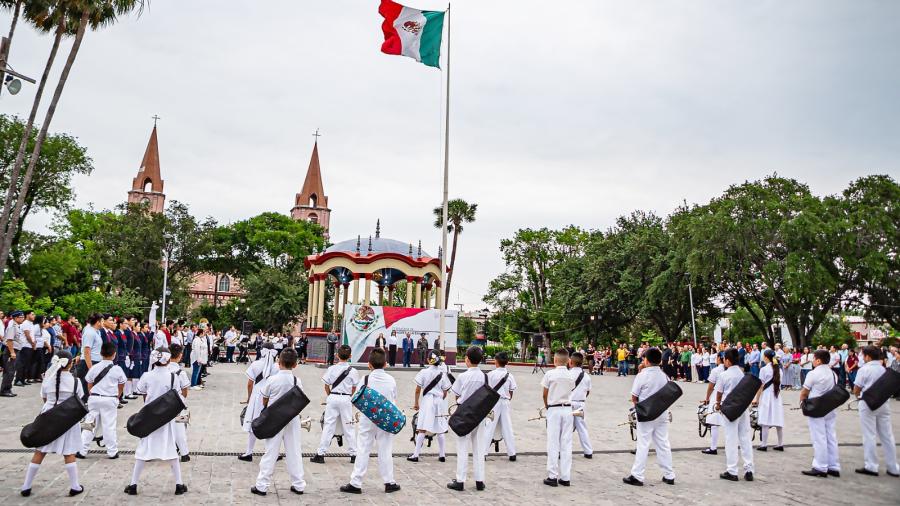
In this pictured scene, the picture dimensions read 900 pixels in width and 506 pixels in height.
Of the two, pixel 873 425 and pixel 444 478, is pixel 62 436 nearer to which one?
pixel 444 478

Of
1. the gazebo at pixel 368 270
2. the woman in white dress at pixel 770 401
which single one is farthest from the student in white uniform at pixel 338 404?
the gazebo at pixel 368 270

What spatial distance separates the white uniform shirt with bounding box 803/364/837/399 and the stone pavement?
122cm

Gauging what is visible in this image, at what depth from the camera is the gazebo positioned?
36.8 meters

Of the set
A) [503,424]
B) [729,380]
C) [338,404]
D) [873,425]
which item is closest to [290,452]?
[338,404]

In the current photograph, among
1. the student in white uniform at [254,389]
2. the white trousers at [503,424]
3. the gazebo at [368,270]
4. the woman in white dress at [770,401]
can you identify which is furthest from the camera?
the gazebo at [368,270]

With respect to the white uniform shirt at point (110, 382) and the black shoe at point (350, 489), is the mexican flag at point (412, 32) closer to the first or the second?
the white uniform shirt at point (110, 382)

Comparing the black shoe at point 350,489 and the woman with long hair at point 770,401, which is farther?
the woman with long hair at point 770,401

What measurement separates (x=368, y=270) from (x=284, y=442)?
95.9ft

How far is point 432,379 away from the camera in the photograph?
1026cm

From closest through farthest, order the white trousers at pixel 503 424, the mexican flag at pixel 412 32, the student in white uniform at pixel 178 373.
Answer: the student in white uniform at pixel 178 373 < the white trousers at pixel 503 424 < the mexican flag at pixel 412 32

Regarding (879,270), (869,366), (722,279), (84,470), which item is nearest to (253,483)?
(84,470)

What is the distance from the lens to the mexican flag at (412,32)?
64.6 feet

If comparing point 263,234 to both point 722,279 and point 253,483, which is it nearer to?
point 722,279

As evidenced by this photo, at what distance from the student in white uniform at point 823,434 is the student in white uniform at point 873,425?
487 millimetres
